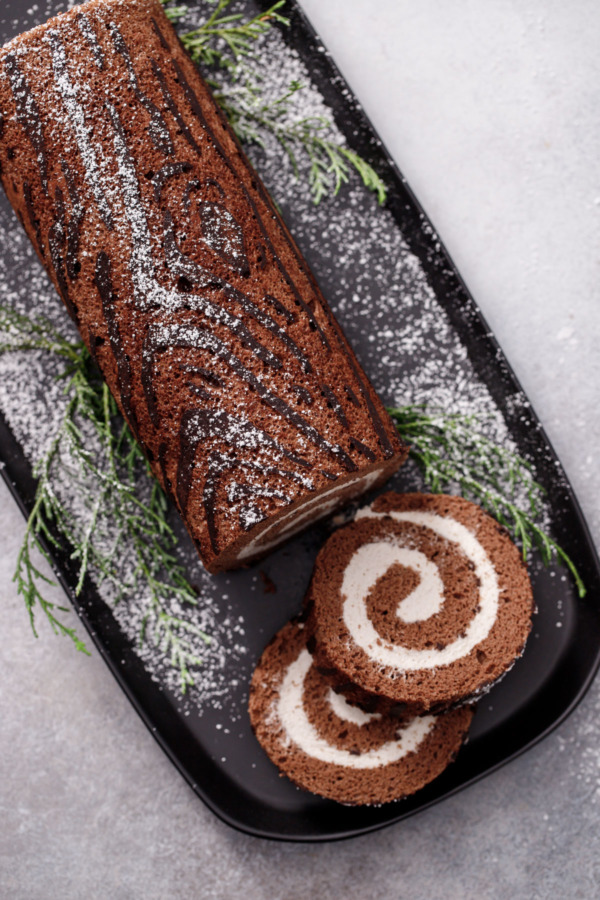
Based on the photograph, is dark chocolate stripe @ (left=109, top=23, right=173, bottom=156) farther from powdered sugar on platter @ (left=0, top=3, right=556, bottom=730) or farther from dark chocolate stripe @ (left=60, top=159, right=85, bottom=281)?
powdered sugar on platter @ (left=0, top=3, right=556, bottom=730)

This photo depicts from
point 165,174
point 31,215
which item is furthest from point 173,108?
point 31,215

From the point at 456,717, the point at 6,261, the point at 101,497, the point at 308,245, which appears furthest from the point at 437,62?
the point at 456,717

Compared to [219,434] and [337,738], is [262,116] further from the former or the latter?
[337,738]

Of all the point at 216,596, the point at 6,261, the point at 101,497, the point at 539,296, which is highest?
the point at 6,261

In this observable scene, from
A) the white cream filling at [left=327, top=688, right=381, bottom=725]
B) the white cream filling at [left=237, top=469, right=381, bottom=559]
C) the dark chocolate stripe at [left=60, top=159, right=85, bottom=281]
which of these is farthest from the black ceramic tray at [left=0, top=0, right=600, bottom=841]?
the dark chocolate stripe at [left=60, top=159, right=85, bottom=281]

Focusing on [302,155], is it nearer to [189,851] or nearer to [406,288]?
[406,288]

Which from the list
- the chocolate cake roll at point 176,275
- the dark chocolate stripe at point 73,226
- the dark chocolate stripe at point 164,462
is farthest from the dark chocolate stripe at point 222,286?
the dark chocolate stripe at point 164,462
